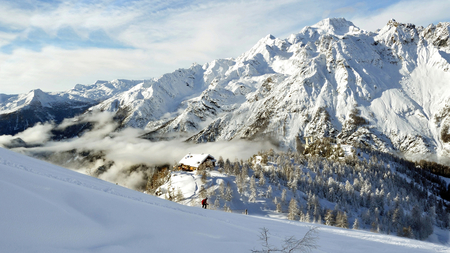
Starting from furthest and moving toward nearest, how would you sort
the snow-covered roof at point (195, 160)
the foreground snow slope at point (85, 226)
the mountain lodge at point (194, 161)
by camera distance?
the snow-covered roof at point (195, 160), the mountain lodge at point (194, 161), the foreground snow slope at point (85, 226)

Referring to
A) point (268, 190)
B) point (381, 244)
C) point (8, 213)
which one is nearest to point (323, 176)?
point (268, 190)

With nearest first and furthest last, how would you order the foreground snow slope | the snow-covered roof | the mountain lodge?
the foreground snow slope → the mountain lodge → the snow-covered roof

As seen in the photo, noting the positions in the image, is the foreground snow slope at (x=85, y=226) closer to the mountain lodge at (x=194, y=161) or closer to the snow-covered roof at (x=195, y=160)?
the mountain lodge at (x=194, y=161)

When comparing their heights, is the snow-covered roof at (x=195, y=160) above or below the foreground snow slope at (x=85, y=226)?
above

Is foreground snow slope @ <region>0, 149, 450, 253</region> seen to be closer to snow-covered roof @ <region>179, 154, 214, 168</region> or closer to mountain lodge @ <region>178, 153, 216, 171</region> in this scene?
mountain lodge @ <region>178, 153, 216, 171</region>

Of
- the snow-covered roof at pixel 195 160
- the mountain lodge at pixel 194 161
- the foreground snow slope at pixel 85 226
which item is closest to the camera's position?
the foreground snow slope at pixel 85 226

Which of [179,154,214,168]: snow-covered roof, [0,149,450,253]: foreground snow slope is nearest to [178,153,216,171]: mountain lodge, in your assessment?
[179,154,214,168]: snow-covered roof

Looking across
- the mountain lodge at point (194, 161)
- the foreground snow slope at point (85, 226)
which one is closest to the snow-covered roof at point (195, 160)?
the mountain lodge at point (194, 161)

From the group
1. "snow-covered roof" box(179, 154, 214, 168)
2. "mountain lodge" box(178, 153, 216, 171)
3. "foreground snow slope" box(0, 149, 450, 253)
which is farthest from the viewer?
"snow-covered roof" box(179, 154, 214, 168)

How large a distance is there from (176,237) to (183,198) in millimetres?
60214

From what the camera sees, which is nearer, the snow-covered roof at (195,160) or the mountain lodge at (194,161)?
the mountain lodge at (194,161)

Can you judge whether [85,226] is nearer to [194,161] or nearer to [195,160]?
[194,161]

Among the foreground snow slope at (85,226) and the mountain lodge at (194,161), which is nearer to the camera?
the foreground snow slope at (85,226)

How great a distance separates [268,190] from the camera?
6994 cm
